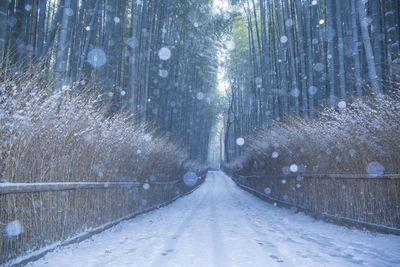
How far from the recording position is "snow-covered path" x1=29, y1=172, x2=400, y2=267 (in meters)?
2.88

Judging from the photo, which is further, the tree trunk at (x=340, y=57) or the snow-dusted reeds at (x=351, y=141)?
the tree trunk at (x=340, y=57)

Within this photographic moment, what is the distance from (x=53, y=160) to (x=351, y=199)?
4.12 metres

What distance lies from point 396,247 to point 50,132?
12.5ft

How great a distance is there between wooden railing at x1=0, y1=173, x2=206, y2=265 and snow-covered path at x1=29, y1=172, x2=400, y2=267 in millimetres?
141

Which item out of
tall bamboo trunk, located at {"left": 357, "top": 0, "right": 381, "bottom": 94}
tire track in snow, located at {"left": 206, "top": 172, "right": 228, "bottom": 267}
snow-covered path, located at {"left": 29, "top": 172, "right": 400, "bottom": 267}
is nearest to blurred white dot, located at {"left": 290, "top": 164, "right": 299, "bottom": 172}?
snow-covered path, located at {"left": 29, "top": 172, "right": 400, "bottom": 267}

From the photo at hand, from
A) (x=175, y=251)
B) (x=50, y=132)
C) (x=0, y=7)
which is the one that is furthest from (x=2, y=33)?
(x=175, y=251)

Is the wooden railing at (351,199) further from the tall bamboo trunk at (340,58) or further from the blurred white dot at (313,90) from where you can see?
the blurred white dot at (313,90)

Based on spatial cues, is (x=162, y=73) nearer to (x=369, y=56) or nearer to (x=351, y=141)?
(x=369, y=56)

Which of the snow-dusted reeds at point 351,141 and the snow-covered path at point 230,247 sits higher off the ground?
the snow-dusted reeds at point 351,141

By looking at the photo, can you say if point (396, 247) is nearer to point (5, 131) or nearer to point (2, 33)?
point (5, 131)

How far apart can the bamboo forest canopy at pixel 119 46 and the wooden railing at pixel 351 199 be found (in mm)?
3847

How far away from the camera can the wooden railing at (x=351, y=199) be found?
3877mm

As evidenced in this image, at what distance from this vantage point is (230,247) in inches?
136

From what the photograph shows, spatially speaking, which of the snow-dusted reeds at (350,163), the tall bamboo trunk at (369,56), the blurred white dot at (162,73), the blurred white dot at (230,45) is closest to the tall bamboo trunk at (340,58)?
the snow-dusted reeds at (350,163)
